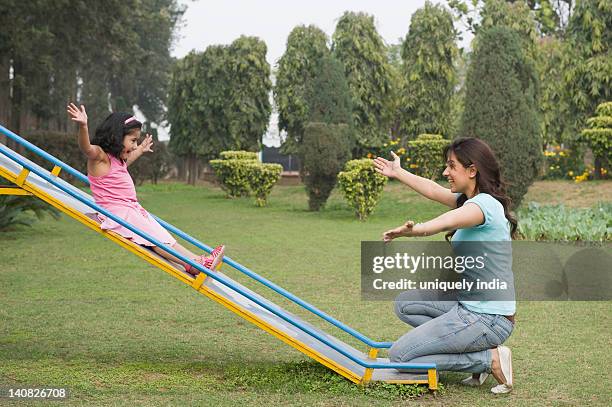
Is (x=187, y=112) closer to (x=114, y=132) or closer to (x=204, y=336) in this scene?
(x=204, y=336)

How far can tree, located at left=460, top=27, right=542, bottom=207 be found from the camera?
14180 millimetres

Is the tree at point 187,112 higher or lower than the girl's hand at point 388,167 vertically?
higher

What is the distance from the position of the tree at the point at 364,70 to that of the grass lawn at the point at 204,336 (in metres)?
13.2

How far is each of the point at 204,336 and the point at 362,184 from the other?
966cm

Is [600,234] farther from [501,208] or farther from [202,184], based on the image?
[202,184]

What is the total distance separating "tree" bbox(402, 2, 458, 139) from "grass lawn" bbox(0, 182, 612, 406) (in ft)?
40.2

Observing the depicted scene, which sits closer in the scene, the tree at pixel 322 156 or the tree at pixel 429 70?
the tree at pixel 322 156

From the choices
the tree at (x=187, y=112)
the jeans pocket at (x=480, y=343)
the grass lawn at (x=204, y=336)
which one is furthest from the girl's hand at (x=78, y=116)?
the tree at (x=187, y=112)

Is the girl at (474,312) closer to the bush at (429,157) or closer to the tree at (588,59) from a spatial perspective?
the tree at (588,59)

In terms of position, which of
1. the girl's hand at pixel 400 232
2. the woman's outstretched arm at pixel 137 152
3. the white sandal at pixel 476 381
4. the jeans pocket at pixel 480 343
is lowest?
the white sandal at pixel 476 381

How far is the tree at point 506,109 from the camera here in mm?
14180

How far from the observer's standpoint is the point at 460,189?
15.1 feet

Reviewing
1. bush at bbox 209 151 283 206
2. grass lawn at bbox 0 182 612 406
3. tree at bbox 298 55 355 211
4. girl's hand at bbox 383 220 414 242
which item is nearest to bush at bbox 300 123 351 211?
tree at bbox 298 55 355 211

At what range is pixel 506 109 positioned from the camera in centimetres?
1428
